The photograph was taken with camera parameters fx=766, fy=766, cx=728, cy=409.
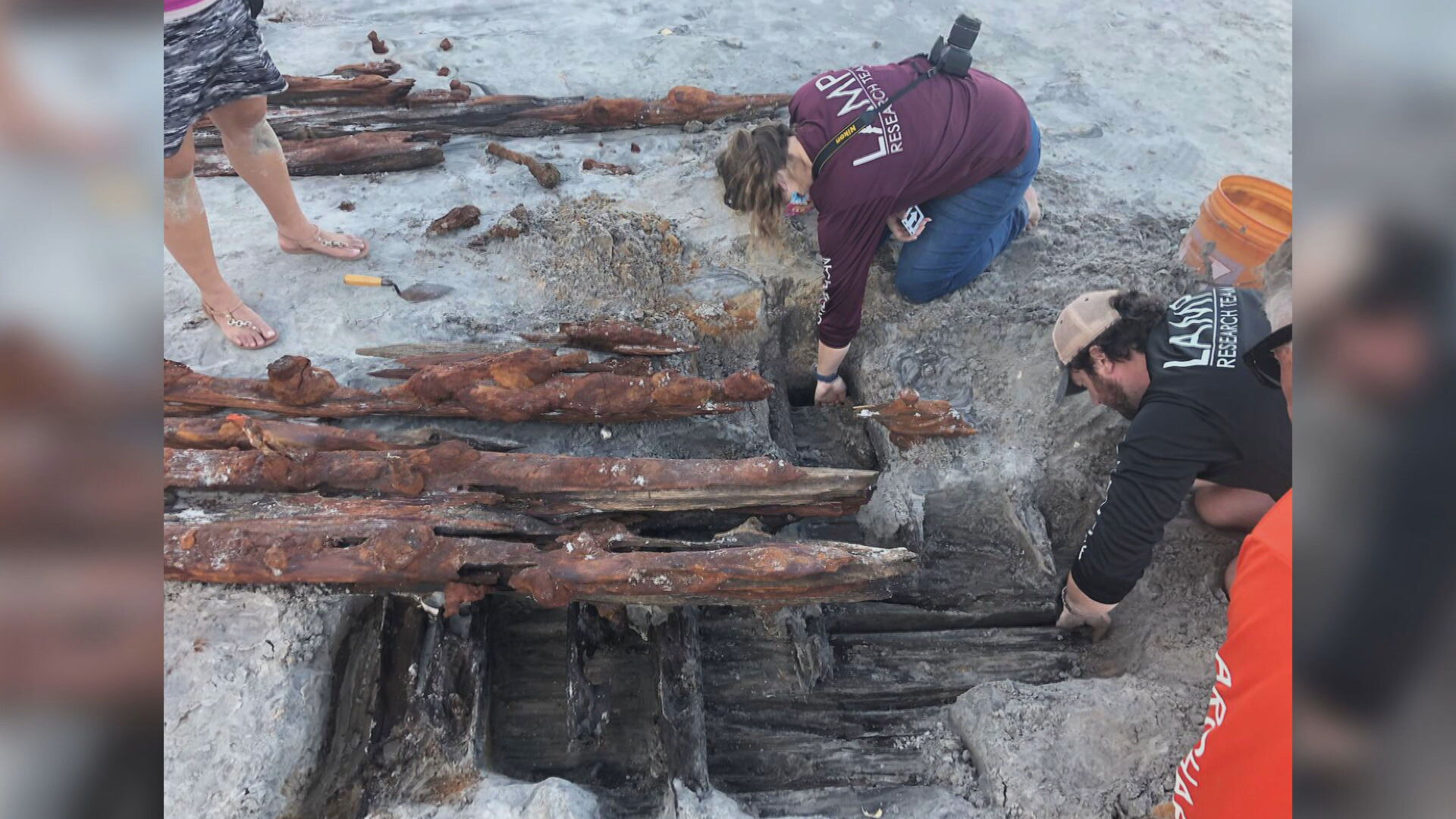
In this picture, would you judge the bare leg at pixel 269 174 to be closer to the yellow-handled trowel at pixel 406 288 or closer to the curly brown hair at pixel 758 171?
the yellow-handled trowel at pixel 406 288

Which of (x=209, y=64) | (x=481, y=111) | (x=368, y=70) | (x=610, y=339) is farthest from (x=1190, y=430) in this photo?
(x=368, y=70)

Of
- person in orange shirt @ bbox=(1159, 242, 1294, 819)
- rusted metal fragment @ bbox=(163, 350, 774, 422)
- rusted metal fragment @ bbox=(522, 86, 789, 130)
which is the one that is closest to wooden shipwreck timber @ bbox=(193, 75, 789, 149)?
rusted metal fragment @ bbox=(522, 86, 789, 130)

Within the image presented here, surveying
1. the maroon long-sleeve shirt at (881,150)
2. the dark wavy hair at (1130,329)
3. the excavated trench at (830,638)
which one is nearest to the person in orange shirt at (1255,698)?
the excavated trench at (830,638)

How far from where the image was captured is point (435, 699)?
2.33 metres

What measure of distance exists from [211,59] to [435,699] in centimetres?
237

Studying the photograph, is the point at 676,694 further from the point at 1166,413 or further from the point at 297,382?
the point at 1166,413

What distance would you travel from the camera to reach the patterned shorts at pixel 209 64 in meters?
2.59

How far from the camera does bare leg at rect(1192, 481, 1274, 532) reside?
2.85 metres

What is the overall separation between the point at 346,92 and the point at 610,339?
2799 millimetres

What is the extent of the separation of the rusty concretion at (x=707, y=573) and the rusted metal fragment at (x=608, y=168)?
246 cm

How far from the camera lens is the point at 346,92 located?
4613 mm

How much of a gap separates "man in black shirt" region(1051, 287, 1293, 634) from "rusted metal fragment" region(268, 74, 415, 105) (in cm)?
404
